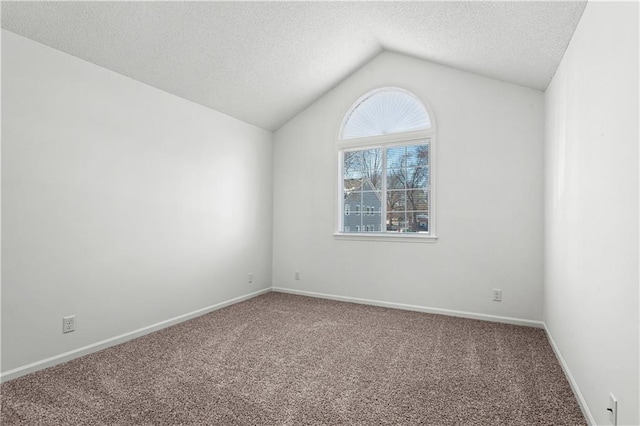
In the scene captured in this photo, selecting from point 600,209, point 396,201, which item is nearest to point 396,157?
point 396,201

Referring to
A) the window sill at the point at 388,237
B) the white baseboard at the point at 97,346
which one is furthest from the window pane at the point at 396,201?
the white baseboard at the point at 97,346

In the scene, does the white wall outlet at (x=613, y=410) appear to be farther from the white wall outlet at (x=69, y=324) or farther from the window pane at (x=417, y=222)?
the white wall outlet at (x=69, y=324)

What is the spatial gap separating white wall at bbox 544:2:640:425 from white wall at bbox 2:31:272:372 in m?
3.26

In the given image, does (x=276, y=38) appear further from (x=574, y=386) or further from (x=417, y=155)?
(x=574, y=386)

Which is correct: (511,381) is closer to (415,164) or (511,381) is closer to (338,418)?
(338,418)

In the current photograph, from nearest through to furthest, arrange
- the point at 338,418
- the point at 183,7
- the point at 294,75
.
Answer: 1. the point at 338,418
2. the point at 183,7
3. the point at 294,75

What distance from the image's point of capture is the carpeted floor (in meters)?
1.88

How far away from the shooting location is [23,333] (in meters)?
2.34

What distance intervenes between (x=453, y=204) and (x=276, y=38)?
2.42 m

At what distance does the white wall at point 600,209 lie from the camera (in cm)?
135

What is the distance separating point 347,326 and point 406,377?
1114mm

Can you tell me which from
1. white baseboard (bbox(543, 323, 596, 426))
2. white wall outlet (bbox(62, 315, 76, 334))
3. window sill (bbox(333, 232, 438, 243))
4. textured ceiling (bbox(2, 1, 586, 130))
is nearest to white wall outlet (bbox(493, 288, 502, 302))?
white baseboard (bbox(543, 323, 596, 426))

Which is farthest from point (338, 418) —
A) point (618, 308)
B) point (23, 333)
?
point (23, 333)

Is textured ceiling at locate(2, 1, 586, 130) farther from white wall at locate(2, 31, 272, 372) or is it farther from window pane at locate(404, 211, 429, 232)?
window pane at locate(404, 211, 429, 232)
